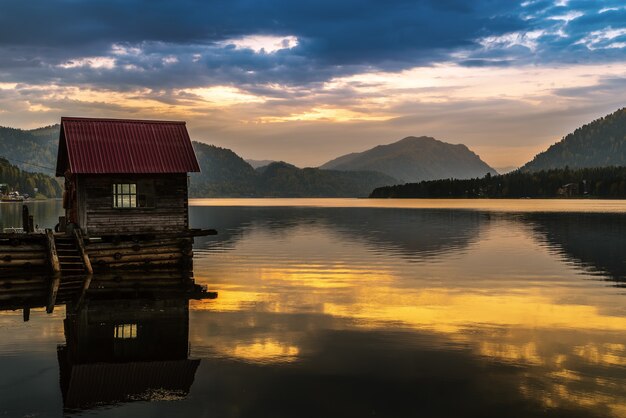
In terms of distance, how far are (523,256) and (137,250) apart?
3171cm

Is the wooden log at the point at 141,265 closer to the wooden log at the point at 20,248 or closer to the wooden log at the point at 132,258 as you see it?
the wooden log at the point at 132,258

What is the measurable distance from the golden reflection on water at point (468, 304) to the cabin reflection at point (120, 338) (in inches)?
78.1

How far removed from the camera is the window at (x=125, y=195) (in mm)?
38406

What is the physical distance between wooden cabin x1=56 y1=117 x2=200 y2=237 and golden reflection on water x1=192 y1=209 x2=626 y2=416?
5.30m

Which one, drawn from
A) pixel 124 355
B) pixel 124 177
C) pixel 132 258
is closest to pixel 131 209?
pixel 124 177

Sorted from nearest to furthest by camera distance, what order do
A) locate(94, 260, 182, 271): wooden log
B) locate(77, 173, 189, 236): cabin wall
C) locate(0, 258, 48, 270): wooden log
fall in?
locate(0, 258, 48, 270): wooden log < locate(77, 173, 189, 236): cabin wall < locate(94, 260, 182, 271): wooden log

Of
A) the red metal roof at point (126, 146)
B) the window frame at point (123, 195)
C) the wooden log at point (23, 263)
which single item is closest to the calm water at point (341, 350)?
the window frame at point (123, 195)

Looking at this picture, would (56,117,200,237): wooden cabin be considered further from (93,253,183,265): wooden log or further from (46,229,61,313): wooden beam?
(46,229,61,313): wooden beam

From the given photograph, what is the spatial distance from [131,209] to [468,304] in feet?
72.9

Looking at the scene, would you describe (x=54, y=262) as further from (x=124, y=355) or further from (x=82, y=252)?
(x=124, y=355)

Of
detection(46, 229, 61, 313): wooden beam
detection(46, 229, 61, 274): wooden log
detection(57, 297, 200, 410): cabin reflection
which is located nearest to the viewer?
detection(57, 297, 200, 410): cabin reflection

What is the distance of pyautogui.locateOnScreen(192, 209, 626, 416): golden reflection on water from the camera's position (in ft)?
57.7

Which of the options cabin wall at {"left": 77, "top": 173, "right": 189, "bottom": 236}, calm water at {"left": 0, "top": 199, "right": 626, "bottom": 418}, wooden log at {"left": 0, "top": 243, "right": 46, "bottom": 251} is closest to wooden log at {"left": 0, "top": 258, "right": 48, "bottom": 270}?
wooden log at {"left": 0, "top": 243, "right": 46, "bottom": 251}

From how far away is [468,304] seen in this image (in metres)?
27.9
